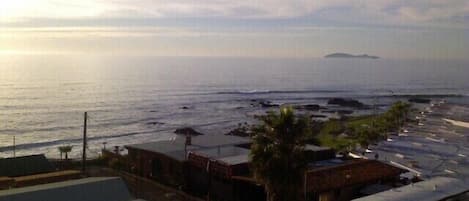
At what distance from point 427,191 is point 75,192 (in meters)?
13.2

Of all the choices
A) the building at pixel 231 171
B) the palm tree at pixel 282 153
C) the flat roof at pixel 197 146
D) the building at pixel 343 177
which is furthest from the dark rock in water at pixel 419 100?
the palm tree at pixel 282 153

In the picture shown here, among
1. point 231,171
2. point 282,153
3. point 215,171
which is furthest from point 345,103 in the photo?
point 282,153

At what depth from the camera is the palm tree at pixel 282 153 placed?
17.1 meters

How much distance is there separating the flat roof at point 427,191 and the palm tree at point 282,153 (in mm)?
3465

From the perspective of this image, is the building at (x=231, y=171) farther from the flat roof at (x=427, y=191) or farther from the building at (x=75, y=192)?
the building at (x=75, y=192)

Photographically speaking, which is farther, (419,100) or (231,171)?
(419,100)

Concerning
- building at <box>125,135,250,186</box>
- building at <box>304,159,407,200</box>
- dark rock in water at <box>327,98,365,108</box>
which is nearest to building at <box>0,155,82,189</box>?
building at <box>125,135,250,186</box>

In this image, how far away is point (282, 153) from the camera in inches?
676

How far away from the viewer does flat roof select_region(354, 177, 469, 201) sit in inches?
765

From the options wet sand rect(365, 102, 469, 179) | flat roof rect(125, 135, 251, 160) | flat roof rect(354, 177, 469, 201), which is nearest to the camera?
flat roof rect(354, 177, 469, 201)

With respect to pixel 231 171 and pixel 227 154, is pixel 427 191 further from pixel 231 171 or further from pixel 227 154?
pixel 227 154

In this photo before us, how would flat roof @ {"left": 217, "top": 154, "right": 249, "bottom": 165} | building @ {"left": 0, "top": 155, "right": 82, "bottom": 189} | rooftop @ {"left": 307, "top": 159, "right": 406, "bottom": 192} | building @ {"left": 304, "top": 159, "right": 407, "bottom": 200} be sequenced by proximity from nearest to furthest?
1. building @ {"left": 304, "top": 159, "right": 407, "bottom": 200}
2. rooftop @ {"left": 307, "top": 159, "right": 406, "bottom": 192}
3. building @ {"left": 0, "top": 155, "right": 82, "bottom": 189}
4. flat roof @ {"left": 217, "top": 154, "right": 249, "bottom": 165}

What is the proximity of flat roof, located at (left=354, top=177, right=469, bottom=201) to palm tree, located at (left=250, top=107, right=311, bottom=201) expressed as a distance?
11.4ft

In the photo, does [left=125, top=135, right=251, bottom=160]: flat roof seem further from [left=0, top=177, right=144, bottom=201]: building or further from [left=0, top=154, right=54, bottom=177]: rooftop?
[left=0, top=177, right=144, bottom=201]: building
